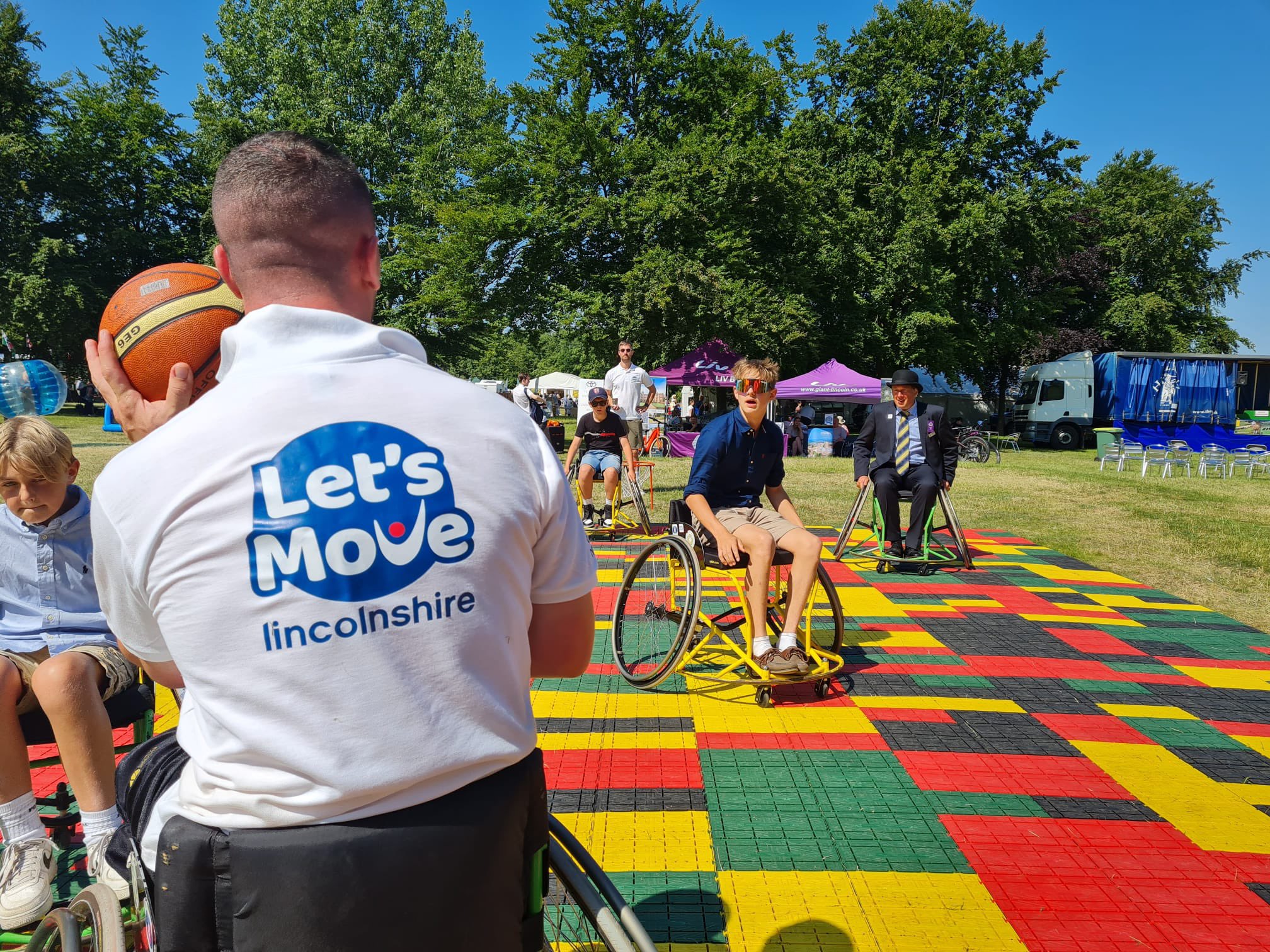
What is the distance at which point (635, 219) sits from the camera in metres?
27.2

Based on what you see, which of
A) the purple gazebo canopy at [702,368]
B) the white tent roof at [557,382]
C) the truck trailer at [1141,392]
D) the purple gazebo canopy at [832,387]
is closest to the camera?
the purple gazebo canopy at [832,387]

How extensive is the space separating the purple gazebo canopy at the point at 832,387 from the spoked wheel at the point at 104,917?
23.1 metres

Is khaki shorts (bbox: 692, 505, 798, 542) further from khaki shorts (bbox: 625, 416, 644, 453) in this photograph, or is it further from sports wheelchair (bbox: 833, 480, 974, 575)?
khaki shorts (bbox: 625, 416, 644, 453)

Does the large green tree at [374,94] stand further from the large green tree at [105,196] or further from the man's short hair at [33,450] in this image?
the man's short hair at [33,450]

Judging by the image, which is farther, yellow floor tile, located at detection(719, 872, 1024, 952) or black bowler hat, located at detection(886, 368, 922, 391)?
black bowler hat, located at detection(886, 368, 922, 391)

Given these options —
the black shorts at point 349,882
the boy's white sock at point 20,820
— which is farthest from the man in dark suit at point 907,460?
the black shorts at point 349,882

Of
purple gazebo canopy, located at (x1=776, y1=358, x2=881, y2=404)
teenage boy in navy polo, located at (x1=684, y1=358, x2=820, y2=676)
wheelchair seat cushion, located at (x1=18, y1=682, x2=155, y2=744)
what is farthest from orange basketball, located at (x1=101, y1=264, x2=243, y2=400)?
purple gazebo canopy, located at (x1=776, y1=358, x2=881, y2=404)

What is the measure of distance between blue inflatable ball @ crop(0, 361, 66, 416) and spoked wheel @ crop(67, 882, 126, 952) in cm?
961

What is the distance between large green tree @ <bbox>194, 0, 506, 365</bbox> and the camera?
111 ft

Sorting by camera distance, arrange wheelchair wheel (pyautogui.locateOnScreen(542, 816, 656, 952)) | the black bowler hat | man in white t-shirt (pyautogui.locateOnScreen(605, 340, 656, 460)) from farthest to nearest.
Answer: man in white t-shirt (pyautogui.locateOnScreen(605, 340, 656, 460)), the black bowler hat, wheelchair wheel (pyautogui.locateOnScreen(542, 816, 656, 952))

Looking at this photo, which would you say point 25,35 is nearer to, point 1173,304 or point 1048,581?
point 1048,581

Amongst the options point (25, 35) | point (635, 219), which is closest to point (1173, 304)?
point (635, 219)

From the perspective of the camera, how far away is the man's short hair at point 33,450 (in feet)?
9.68

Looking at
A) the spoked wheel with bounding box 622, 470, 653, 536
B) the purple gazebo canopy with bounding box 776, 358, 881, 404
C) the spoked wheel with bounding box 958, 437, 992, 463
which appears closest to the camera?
the spoked wheel with bounding box 622, 470, 653, 536
